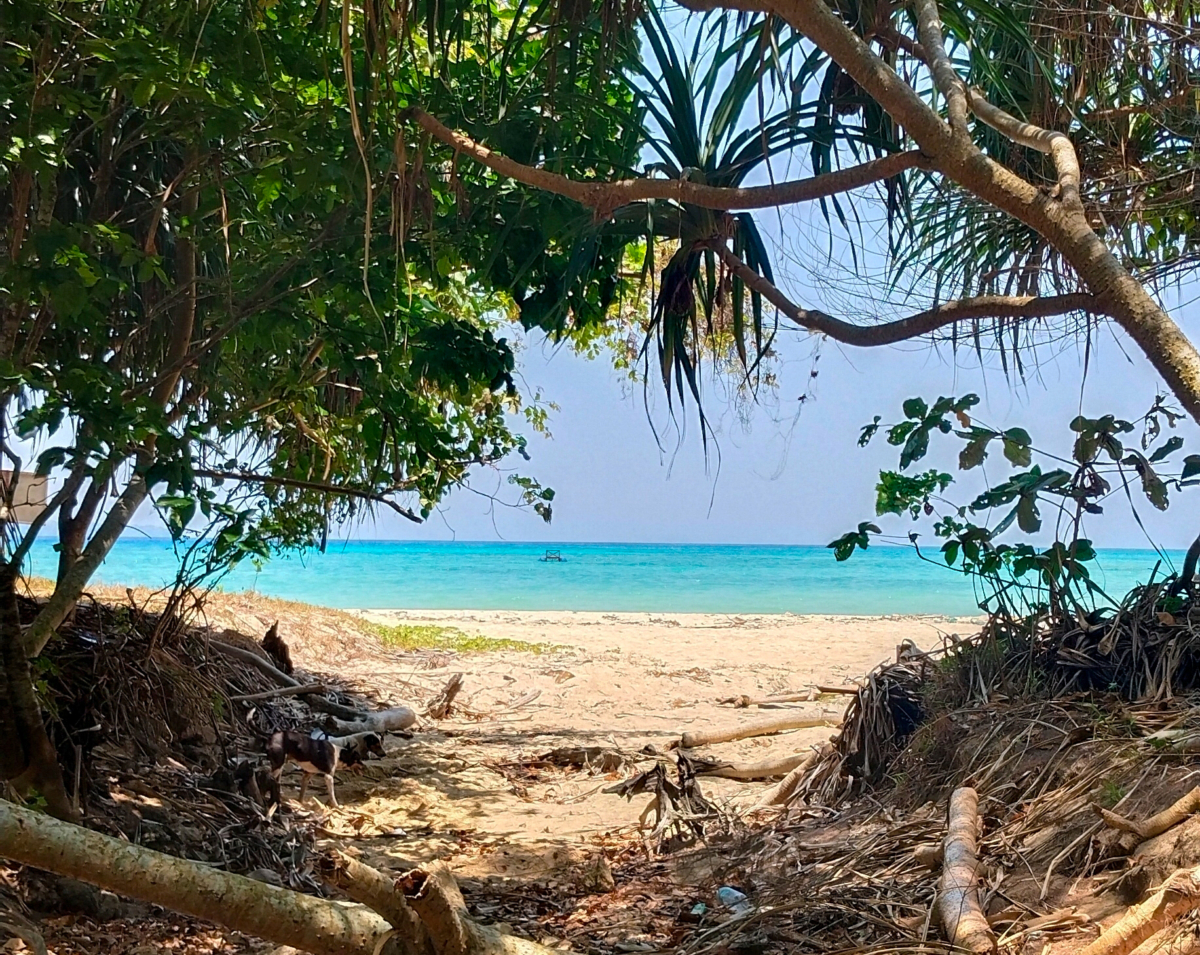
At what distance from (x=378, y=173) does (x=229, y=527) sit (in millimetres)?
1349

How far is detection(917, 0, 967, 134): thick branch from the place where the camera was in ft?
6.98

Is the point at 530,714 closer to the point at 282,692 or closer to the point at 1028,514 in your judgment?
the point at 282,692

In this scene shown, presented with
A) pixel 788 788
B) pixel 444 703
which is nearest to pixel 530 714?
pixel 444 703

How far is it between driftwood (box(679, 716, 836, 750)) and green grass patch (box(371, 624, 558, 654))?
14.3 feet

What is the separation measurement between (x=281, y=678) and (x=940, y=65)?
4.77 meters

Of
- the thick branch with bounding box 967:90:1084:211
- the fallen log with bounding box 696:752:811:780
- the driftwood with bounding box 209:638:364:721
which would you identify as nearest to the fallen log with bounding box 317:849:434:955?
the thick branch with bounding box 967:90:1084:211

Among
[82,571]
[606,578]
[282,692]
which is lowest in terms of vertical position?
[606,578]

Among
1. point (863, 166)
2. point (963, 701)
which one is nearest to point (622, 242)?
point (863, 166)

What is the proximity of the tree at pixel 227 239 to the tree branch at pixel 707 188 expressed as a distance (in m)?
0.23

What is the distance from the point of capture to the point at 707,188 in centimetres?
230

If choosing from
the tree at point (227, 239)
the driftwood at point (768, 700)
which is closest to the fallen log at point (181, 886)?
the tree at point (227, 239)

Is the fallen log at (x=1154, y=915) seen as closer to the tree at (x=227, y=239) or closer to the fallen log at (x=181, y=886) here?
the fallen log at (x=181, y=886)

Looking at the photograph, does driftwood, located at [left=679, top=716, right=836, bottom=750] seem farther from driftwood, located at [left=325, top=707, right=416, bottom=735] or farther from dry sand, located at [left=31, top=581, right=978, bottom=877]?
driftwood, located at [left=325, top=707, right=416, bottom=735]

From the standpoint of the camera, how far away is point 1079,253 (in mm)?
1975
